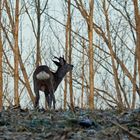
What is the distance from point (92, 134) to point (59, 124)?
0.67m

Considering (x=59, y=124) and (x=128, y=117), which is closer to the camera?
(x=59, y=124)

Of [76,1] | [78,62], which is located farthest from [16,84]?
[78,62]

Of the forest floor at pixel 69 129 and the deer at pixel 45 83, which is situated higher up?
the deer at pixel 45 83

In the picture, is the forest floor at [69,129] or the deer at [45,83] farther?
the deer at [45,83]

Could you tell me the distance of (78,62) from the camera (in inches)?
1141

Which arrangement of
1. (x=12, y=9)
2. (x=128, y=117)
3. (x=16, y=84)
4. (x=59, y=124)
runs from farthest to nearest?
(x=12, y=9)
(x=16, y=84)
(x=128, y=117)
(x=59, y=124)

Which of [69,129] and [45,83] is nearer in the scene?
[69,129]

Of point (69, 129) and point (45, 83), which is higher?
point (45, 83)

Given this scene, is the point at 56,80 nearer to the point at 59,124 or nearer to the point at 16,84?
the point at 16,84

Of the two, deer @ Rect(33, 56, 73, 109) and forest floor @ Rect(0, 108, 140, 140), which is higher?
deer @ Rect(33, 56, 73, 109)

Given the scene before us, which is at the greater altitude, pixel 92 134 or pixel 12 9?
pixel 12 9

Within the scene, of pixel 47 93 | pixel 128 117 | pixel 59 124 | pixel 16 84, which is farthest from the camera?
pixel 16 84

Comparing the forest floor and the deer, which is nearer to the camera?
the forest floor

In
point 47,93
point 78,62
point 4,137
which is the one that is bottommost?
point 4,137
